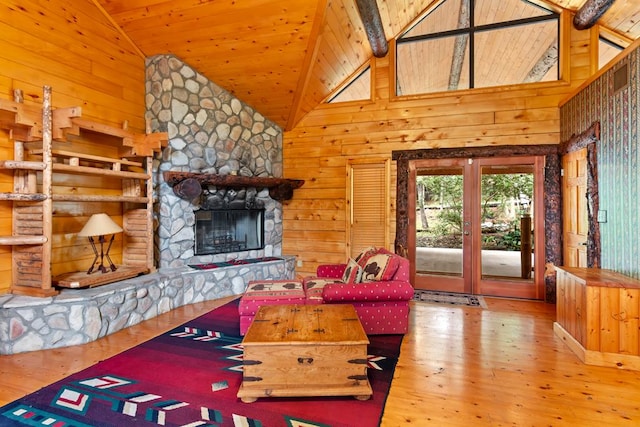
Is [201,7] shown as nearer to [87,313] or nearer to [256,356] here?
[87,313]

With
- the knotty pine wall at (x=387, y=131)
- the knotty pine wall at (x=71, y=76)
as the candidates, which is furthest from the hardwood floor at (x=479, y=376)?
the knotty pine wall at (x=387, y=131)

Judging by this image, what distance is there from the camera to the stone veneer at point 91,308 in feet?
9.48

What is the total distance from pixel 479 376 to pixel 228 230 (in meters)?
3.81

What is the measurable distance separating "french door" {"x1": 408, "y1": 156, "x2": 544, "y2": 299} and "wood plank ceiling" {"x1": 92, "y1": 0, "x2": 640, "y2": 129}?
185cm

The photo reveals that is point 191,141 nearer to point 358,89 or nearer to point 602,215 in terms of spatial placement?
point 358,89

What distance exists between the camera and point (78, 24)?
3.64 meters

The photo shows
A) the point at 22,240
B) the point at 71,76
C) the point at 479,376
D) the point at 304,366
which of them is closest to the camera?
the point at 304,366

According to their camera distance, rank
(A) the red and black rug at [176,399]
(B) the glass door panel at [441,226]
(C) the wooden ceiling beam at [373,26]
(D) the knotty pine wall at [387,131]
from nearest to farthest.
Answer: (A) the red and black rug at [176,399]
(C) the wooden ceiling beam at [373,26]
(D) the knotty pine wall at [387,131]
(B) the glass door panel at [441,226]

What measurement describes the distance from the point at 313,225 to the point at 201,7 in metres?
3.37

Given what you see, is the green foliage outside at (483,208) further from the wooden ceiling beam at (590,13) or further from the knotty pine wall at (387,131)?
the wooden ceiling beam at (590,13)

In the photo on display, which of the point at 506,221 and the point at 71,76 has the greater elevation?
the point at 71,76

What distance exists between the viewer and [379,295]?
10.6 feet

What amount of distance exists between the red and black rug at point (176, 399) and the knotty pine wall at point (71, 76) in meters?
1.57

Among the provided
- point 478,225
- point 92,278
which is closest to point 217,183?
point 92,278
